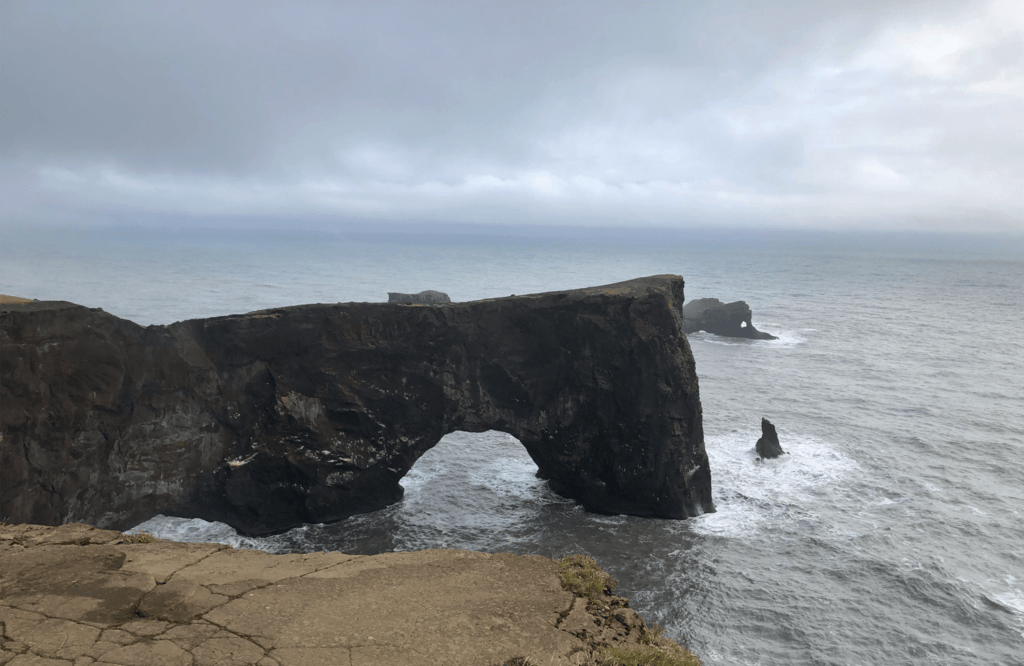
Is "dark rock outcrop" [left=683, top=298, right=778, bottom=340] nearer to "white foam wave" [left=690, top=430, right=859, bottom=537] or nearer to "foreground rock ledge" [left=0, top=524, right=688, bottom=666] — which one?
"white foam wave" [left=690, top=430, right=859, bottom=537]

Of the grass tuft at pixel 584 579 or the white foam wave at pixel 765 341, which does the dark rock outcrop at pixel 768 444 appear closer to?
the grass tuft at pixel 584 579

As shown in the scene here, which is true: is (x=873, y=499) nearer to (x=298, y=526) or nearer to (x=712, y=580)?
(x=712, y=580)

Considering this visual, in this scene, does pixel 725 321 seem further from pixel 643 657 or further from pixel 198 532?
pixel 643 657

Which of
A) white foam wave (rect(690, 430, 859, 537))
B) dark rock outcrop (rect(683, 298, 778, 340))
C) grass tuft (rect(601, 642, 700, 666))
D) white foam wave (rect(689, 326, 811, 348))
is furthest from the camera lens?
dark rock outcrop (rect(683, 298, 778, 340))

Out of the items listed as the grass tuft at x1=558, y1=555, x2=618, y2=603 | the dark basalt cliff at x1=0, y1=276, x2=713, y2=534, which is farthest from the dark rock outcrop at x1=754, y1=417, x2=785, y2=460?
the grass tuft at x1=558, y1=555, x2=618, y2=603

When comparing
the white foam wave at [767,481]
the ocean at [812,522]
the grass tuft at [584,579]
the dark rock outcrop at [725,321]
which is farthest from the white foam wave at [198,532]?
the dark rock outcrop at [725,321]

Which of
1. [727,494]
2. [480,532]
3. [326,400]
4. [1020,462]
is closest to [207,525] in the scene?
[326,400]
